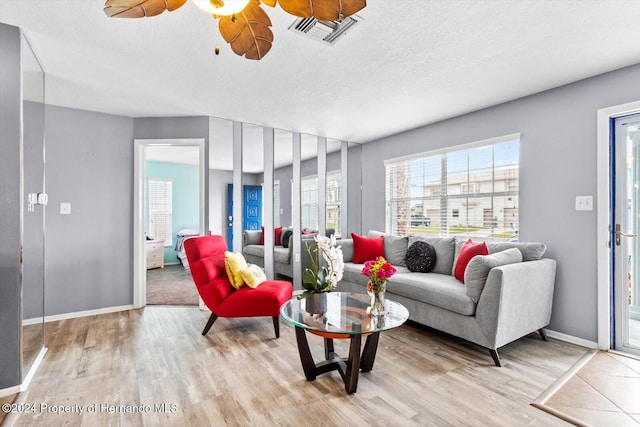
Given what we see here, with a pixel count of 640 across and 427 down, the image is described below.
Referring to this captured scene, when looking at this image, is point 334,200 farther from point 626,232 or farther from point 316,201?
point 626,232

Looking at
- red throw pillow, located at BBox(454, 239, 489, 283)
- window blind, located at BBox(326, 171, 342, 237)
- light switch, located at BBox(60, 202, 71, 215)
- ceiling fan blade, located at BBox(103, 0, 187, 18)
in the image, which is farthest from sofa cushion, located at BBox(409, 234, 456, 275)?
light switch, located at BBox(60, 202, 71, 215)

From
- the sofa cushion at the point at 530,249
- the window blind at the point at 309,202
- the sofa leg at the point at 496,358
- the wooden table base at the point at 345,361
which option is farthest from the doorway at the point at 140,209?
the sofa cushion at the point at 530,249

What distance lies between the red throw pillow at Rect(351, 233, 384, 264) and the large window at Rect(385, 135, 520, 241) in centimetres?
65

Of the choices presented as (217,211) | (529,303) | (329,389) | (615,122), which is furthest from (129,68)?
(615,122)

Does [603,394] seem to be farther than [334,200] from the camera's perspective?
No

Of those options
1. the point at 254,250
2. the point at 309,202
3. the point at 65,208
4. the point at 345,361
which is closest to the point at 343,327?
the point at 345,361

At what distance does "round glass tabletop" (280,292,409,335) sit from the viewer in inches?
77.9

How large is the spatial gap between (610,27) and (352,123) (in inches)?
102

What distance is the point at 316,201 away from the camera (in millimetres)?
4898

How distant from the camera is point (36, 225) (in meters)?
2.56

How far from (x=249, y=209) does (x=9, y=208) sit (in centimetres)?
245

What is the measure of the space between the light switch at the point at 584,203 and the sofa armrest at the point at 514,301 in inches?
21.4

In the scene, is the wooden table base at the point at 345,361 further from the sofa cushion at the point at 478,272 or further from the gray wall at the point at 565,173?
the gray wall at the point at 565,173

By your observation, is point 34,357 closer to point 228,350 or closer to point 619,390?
point 228,350
